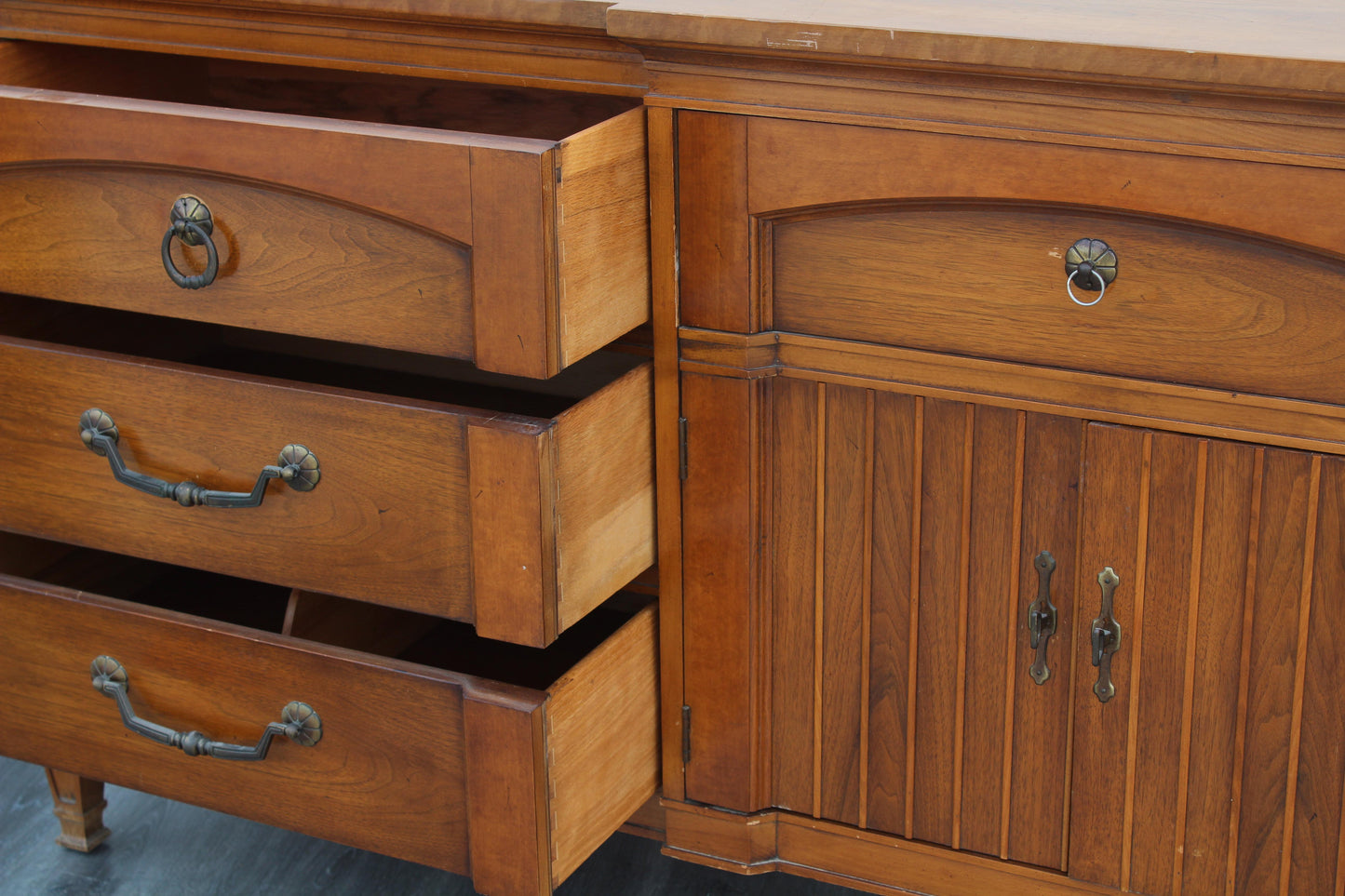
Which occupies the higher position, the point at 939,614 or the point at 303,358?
the point at 303,358

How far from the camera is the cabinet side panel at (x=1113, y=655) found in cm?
90

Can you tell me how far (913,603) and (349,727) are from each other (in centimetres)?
40

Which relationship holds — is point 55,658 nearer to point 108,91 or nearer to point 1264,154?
point 108,91

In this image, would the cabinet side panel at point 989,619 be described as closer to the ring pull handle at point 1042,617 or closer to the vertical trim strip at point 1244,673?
the ring pull handle at point 1042,617

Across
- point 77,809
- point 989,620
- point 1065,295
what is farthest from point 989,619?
point 77,809

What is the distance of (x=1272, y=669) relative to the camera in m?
0.90

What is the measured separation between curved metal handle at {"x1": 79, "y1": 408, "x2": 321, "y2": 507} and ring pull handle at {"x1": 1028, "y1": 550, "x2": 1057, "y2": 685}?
0.48 metres

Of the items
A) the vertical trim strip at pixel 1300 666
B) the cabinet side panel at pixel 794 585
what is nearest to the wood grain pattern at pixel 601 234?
the cabinet side panel at pixel 794 585

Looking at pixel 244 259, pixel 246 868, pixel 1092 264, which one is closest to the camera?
pixel 1092 264

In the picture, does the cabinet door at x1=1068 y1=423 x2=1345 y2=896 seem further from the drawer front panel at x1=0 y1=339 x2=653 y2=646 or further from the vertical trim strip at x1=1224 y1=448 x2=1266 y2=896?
the drawer front panel at x1=0 y1=339 x2=653 y2=646

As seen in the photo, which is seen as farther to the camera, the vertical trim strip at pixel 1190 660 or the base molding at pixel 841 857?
the base molding at pixel 841 857

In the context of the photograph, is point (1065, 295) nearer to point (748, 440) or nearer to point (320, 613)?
point (748, 440)

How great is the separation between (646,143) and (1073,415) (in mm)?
324

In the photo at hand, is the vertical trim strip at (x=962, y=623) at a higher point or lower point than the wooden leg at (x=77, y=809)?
higher
